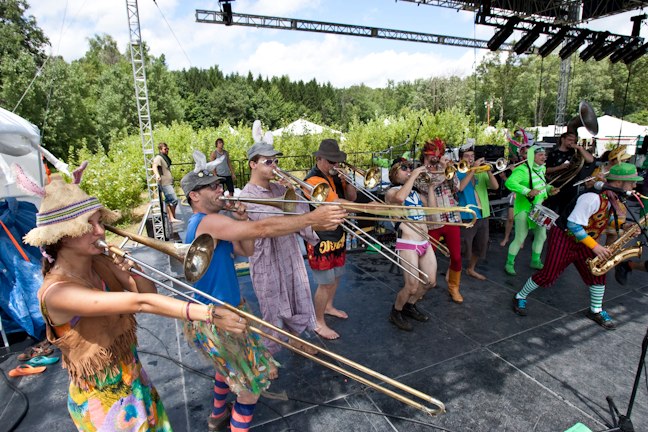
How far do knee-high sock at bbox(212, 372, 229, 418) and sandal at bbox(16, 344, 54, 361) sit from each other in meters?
2.14

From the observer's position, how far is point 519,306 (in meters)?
4.12

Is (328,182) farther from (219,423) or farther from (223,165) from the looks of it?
(223,165)

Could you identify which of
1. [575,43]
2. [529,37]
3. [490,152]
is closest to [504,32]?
[529,37]

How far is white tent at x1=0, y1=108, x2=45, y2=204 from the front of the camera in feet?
11.7

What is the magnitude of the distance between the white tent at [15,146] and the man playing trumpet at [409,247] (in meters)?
3.56

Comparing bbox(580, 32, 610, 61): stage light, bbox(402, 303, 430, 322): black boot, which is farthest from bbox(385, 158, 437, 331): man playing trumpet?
bbox(580, 32, 610, 61): stage light

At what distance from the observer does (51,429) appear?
2.64m

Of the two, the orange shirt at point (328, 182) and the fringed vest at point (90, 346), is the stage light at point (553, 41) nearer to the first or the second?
the orange shirt at point (328, 182)

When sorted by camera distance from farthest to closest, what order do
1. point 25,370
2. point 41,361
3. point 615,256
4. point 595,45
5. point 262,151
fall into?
1. point 595,45
2. point 615,256
3. point 41,361
4. point 25,370
5. point 262,151

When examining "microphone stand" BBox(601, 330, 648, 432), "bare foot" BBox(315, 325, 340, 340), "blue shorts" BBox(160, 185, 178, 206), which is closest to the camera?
"microphone stand" BBox(601, 330, 648, 432)

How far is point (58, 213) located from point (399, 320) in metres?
3.24

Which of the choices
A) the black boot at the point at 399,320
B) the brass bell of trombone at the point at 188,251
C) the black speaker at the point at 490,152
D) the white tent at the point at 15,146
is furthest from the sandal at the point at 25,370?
the black speaker at the point at 490,152

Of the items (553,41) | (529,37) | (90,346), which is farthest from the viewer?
(553,41)

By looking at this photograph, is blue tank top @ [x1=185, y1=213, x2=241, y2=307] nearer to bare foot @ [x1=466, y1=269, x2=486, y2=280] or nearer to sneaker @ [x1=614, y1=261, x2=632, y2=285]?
bare foot @ [x1=466, y1=269, x2=486, y2=280]
